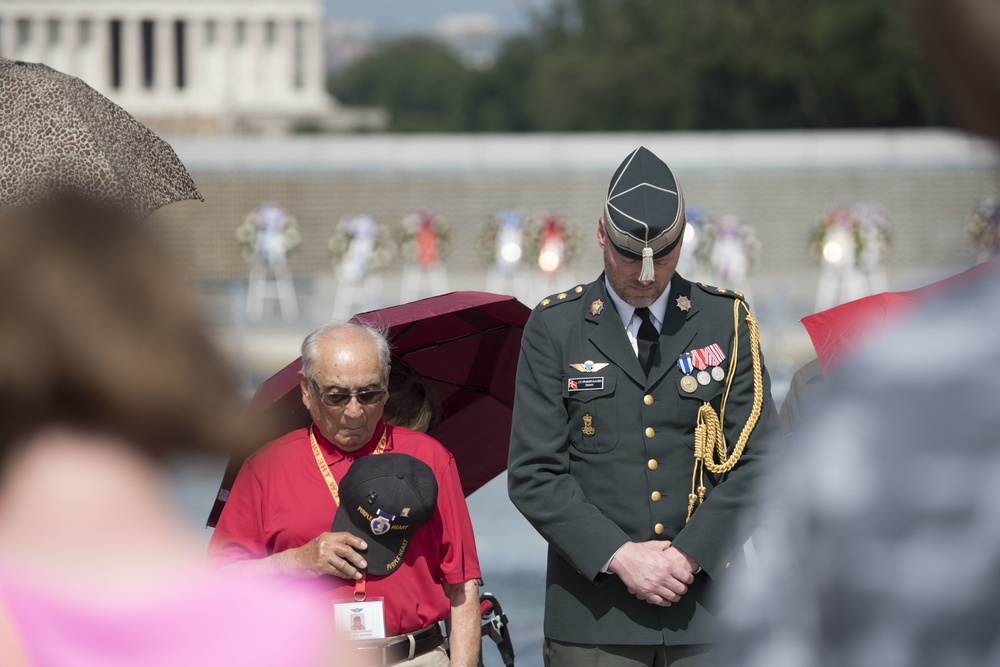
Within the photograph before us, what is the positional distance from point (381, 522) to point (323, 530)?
0.68 ft

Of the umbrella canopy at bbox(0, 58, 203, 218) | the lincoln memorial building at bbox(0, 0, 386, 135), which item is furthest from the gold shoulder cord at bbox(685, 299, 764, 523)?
the lincoln memorial building at bbox(0, 0, 386, 135)

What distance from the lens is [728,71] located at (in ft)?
171

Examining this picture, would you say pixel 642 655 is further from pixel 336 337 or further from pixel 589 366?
pixel 336 337

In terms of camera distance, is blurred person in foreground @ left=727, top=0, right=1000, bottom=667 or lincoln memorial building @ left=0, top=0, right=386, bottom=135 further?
lincoln memorial building @ left=0, top=0, right=386, bottom=135

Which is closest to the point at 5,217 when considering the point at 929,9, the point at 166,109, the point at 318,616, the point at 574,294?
the point at 318,616

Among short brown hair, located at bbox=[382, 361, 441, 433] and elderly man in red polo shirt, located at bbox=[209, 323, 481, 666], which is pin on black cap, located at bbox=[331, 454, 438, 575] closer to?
elderly man in red polo shirt, located at bbox=[209, 323, 481, 666]

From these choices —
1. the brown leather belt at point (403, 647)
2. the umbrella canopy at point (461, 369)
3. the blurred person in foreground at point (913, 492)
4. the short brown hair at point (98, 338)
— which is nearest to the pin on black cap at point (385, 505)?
the brown leather belt at point (403, 647)

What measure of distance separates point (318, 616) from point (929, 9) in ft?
2.47

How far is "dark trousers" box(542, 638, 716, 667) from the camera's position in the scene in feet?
12.3

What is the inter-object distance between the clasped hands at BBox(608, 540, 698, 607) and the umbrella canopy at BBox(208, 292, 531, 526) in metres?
0.87

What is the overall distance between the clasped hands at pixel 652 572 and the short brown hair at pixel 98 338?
92.2 inches

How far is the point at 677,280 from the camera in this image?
13.1 ft

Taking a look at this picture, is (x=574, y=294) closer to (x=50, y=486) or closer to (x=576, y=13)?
(x=50, y=486)

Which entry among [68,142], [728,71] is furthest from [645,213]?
[728,71]
